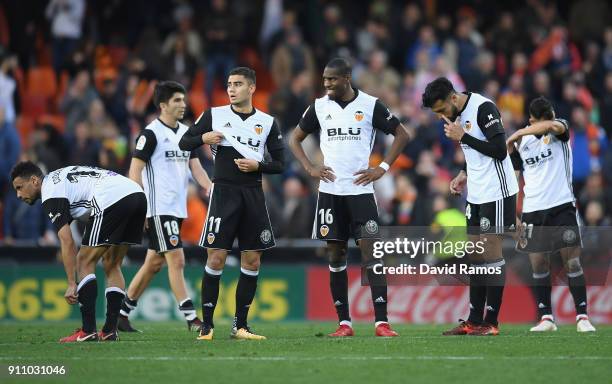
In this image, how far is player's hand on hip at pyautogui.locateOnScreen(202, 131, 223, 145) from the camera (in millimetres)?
11891

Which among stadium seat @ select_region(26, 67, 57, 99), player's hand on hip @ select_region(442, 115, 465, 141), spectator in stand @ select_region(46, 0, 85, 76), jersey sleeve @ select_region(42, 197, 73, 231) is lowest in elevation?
jersey sleeve @ select_region(42, 197, 73, 231)

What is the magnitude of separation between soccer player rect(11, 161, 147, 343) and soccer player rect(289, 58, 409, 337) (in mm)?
1859

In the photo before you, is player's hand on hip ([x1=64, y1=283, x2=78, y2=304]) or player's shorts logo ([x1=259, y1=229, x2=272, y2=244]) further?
player's shorts logo ([x1=259, y1=229, x2=272, y2=244])

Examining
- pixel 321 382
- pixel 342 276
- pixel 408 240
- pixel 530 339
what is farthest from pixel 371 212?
pixel 408 240

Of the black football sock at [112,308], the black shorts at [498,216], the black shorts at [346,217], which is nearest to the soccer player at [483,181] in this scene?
the black shorts at [498,216]

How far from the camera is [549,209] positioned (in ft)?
44.0

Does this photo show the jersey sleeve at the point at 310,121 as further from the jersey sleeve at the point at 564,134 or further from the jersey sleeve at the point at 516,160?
the jersey sleeve at the point at 564,134

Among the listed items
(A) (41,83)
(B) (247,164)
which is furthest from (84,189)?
(A) (41,83)

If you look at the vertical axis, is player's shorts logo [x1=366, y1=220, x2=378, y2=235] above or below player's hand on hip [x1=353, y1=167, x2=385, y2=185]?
below

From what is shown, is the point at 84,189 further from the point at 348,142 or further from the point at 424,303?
the point at 424,303

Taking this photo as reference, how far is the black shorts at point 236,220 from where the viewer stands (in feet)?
39.0

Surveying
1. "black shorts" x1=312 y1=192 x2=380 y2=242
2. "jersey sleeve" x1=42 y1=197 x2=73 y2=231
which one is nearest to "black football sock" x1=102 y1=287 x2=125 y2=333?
"jersey sleeve" x1=42 y1=197 x2=73 y2=231

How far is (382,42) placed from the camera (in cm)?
2411

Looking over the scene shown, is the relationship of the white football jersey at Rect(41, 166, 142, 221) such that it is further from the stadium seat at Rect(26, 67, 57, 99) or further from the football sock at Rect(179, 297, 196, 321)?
the stadium seat at Rect(26, 67, 57, 99)
